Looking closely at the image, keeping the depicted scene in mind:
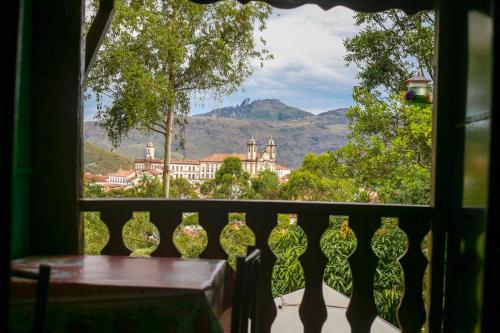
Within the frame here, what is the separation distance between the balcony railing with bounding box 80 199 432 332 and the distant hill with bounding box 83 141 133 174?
11.9 meters

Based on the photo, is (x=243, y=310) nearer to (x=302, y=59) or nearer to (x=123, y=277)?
(x=123, y=277)

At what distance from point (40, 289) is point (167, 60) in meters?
12.5

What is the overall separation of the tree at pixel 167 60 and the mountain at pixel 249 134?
501 millimetres

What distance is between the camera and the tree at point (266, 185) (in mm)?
14102

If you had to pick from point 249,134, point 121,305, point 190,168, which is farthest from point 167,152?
point 121,305

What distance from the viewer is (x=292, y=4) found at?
2182 mm

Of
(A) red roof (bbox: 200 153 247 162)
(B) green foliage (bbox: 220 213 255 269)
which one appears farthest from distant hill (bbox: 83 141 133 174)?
(B) green foliage (bbox: 220 213 255 269)

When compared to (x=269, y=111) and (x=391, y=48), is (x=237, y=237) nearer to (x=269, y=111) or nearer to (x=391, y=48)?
(x=391, y=48)

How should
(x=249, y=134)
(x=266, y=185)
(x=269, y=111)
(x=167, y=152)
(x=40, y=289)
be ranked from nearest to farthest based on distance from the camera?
(x=40, y=289)
(x=167, y=152)
(x=266, y=185)
(x=249, y=134)
(x=269, y=111)

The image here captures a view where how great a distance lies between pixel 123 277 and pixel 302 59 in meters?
22.8

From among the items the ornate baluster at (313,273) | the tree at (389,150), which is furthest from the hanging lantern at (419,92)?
the tree at (389,150)

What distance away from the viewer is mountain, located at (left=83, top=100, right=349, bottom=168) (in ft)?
44.1

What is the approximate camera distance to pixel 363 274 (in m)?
2.12

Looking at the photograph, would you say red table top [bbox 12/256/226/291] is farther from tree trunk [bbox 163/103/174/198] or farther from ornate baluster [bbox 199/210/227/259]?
tree trunk [bbox 163/103/174/198]
